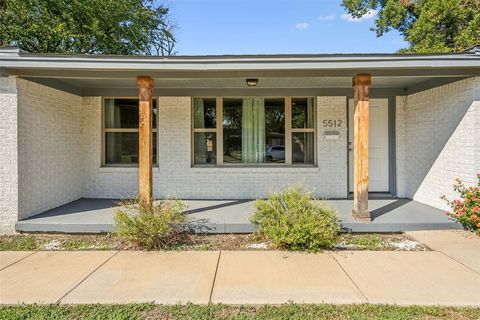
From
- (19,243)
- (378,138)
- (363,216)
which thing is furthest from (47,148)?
(378,138)

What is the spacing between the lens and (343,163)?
7.21 m

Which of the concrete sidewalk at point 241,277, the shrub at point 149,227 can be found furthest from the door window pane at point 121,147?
the concrete sidewalk at point 241,277

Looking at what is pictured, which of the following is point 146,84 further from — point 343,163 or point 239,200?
point 343,163

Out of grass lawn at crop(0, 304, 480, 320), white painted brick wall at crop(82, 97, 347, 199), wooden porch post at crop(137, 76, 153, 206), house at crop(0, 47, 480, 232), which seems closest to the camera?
grass lawn at crop(0, 304, 480, 320)

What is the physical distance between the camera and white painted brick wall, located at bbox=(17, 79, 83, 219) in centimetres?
536

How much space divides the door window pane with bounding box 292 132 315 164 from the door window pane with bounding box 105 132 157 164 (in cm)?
369

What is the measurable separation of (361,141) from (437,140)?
6.78 feet

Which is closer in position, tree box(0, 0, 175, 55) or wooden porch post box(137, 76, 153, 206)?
wooden porch post box(137, 76, 153, 206)

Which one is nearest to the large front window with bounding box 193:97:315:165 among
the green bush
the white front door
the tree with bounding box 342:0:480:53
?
the white front door

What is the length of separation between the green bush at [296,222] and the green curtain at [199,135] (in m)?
2.83

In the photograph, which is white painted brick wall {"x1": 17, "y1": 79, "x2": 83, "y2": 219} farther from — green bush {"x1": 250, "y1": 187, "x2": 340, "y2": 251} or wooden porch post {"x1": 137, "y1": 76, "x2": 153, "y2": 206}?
green bush {"x1": 250, "y1": 187, "x2": 340, "y2": 251}

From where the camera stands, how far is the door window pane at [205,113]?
24.3ft

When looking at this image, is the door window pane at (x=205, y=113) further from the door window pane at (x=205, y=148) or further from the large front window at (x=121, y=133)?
the large front window at (x=121, y=133)

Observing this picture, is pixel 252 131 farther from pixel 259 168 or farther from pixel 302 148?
pixel 302 148
